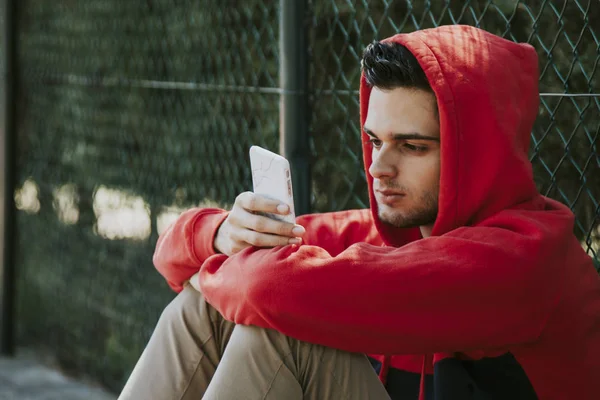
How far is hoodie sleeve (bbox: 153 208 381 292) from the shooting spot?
8.73ft

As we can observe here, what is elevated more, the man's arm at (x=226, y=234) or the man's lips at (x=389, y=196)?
the man's lips at (x=389, y=196)

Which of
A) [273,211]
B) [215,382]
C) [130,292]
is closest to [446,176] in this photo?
[273,211]

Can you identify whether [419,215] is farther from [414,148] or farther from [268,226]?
[268,226]

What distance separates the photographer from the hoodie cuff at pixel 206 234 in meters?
2.62

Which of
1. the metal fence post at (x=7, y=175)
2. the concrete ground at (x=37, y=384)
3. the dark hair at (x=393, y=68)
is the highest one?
the dark hair at (x=393, y=68)

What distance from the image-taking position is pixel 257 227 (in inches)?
92.7

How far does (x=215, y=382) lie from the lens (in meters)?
2.23

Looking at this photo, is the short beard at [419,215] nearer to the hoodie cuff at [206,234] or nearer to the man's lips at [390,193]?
the man's lips at [390,193]

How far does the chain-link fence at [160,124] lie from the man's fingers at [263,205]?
0.82m

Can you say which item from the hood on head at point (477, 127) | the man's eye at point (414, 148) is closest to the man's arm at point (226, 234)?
the man's eye at point (414, 148)

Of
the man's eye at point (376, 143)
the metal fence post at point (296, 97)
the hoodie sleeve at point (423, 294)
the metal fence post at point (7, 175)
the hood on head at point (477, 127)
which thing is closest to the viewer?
the hoodie sleeve at point (423, 294)

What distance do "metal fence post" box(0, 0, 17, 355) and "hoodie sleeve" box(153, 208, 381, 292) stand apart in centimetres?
306

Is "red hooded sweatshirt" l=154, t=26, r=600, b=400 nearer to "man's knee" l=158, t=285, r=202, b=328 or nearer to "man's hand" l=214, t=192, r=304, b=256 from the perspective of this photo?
"man's hand" l=214, t=192, r=304, b=256

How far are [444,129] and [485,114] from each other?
0.33 feet
